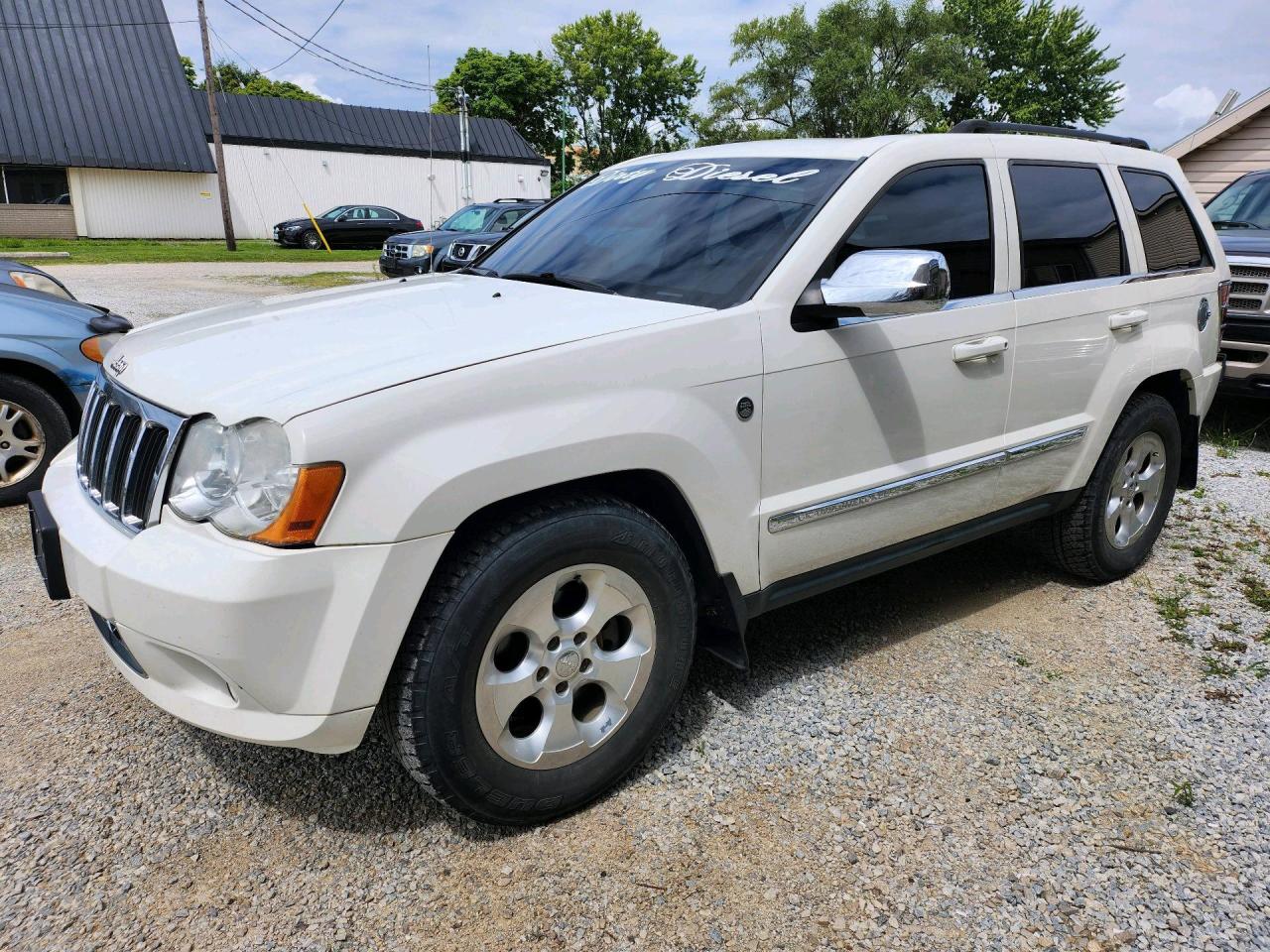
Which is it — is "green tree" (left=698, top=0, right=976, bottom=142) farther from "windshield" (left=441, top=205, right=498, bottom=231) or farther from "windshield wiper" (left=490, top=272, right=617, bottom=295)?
"windshield wiper" (left=490, top=272, right=617, bottom=295)

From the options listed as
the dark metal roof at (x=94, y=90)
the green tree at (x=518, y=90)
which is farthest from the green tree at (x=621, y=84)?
the dark metal roof at (x=94, y=90)

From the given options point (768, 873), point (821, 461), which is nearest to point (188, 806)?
point (768, 873)

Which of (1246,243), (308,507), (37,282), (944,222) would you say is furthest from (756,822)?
(1246,243)

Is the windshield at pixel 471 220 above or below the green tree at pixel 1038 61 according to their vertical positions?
below

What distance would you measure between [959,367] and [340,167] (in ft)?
127

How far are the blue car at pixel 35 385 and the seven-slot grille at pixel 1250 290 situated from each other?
23.9 feet

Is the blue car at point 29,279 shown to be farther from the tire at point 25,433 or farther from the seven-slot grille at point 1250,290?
the seven-slot grille at point 1250,290

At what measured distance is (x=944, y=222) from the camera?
320 centimetres

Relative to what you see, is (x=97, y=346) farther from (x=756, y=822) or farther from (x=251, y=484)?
(x=756, y=822)

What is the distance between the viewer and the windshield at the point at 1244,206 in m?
8.09

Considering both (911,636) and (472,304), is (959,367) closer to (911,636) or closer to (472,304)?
(911,636)

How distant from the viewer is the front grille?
7.34ft

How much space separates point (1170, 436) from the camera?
13.8 ft

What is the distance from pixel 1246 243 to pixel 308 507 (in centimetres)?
758
